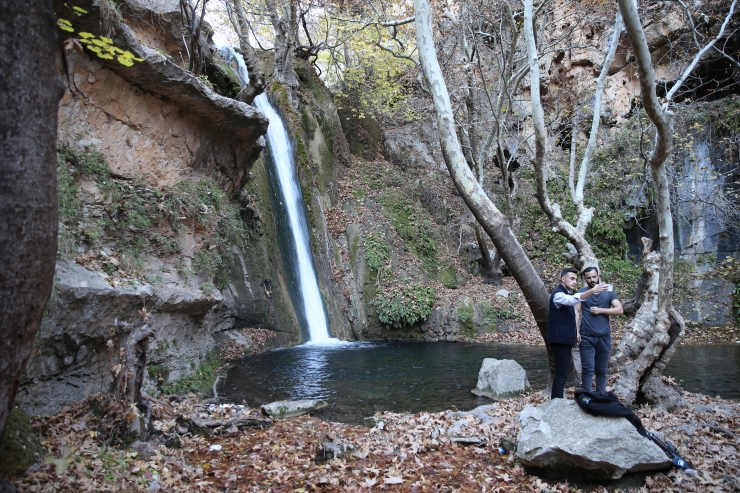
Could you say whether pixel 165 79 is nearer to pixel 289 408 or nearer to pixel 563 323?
pixel 289 408

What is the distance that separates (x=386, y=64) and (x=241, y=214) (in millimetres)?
10541

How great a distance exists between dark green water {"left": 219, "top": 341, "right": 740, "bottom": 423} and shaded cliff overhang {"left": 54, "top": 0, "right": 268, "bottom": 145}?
5.18 metres

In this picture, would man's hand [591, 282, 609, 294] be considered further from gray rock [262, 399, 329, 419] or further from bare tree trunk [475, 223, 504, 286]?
bare tree trunk [475, 223, 504, 286]

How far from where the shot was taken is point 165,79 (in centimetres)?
815

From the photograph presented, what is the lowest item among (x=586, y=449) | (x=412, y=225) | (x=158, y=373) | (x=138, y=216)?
(x=586, y=449)

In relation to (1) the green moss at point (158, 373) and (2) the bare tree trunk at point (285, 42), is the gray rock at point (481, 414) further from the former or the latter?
(2) the bare tree trunk at point (285, 42)

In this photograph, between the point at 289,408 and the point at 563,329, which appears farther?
the point at 289,408

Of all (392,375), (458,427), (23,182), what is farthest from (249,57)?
(23,182)

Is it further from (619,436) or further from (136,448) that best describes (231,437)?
(619,436)

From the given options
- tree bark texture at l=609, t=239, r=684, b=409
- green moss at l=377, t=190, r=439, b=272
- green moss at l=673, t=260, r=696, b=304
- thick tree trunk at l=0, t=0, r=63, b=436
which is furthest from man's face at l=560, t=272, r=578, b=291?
green moss at l=673, t=260, r=696, b=304

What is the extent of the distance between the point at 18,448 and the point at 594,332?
5400mm

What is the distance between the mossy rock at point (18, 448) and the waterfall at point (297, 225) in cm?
982

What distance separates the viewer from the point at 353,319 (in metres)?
14.6

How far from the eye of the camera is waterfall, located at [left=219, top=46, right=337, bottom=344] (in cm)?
1367
